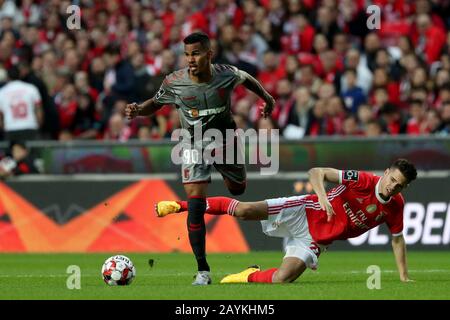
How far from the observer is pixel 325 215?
11.3 m

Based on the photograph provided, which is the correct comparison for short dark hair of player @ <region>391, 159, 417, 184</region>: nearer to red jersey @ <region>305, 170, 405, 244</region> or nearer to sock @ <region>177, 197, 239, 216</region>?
red jersey @ <region>305, 170, 405, 244</region>

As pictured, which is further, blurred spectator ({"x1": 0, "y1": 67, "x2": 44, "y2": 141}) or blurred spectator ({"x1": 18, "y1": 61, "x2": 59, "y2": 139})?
blurred spectator ({"x1": 18, "y1": 61, "x2": 59, "y2": 139})

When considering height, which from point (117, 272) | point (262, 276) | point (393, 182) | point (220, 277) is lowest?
point (220, 277)

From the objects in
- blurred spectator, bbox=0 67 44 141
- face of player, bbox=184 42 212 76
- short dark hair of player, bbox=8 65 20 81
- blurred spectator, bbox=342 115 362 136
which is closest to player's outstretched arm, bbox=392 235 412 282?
face of player, bbox=184 42 212 76

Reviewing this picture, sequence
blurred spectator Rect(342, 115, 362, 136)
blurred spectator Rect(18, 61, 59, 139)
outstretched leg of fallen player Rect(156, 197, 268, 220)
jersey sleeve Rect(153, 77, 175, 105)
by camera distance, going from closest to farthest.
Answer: jersey sleeve Rect(153, 77, 175, 105), outstretched leg of fallen player Rect(156, 197, 268, 220), blurred spectator Rect(342, 115, 362, 136), blurred spectator Rect(18, 61, 59, 139)

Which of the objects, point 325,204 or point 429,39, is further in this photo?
point 429,39

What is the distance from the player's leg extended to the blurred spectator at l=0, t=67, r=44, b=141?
7.96 m

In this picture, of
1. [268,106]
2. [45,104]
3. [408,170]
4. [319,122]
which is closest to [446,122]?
[319,122]

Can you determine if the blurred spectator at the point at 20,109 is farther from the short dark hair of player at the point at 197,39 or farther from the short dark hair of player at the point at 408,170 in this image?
the short dark hair of player at the point at 408,170

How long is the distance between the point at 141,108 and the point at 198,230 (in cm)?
136

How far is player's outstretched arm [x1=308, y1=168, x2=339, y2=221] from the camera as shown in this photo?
10.3 m

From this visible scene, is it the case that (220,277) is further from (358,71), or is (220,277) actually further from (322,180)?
(358,71)

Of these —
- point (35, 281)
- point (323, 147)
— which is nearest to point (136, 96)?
point (323, 147)

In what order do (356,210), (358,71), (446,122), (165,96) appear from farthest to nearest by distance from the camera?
(358,71) < (446,122) < (165,96) < (356,210)
